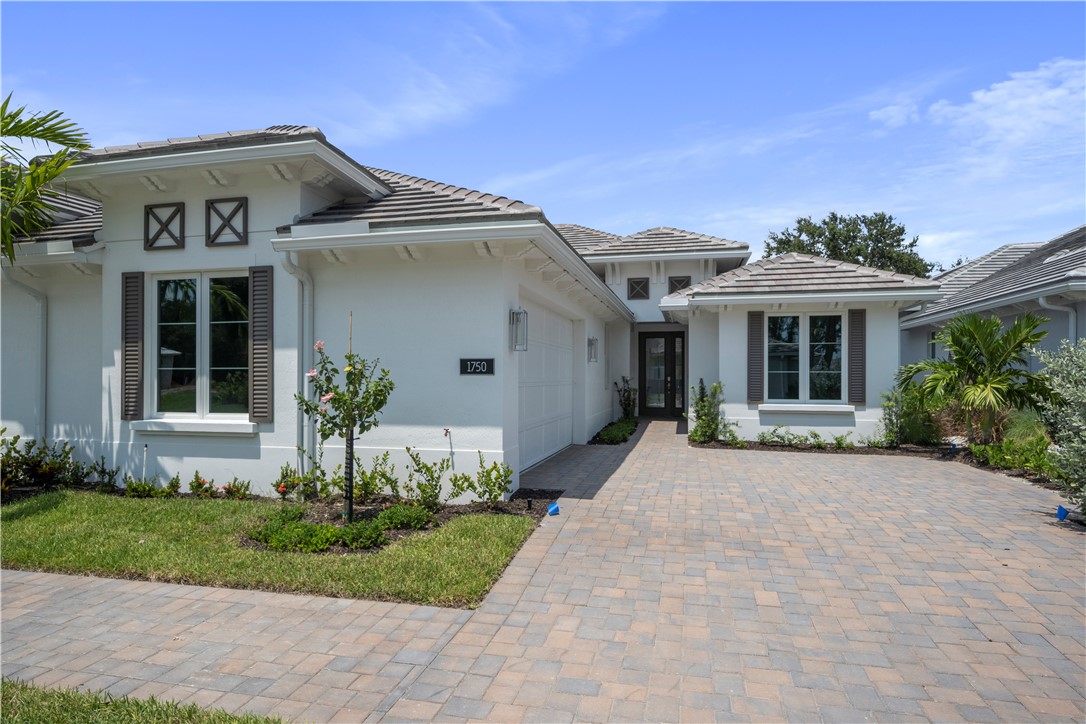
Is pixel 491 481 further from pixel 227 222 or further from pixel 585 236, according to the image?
pixel 585 236

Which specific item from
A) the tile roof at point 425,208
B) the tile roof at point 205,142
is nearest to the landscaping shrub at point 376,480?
the tile roof at point 425,208

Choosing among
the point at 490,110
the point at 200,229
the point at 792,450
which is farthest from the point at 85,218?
the point at 792,450

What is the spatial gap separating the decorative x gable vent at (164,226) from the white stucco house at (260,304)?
0.07ft

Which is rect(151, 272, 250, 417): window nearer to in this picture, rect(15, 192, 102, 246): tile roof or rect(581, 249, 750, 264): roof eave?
rect(15, 192, 102, 246): tile roof

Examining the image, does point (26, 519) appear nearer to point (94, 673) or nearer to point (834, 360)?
point (94, 673)

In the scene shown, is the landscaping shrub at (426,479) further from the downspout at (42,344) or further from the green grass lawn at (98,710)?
the downspout at (42,344)

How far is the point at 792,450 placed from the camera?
11953 millimetres

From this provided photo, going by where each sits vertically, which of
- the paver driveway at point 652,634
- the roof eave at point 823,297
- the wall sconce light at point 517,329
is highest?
the roof eave at point 823,297

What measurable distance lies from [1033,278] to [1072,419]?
823 cm

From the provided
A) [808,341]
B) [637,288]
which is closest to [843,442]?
[808,341]

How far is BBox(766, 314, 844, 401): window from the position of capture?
40.1 feet

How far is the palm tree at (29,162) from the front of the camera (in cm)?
704

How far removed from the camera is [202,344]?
26.3 feet


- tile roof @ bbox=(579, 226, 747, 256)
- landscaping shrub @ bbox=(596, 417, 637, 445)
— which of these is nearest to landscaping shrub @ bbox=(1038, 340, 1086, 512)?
landscaping shrub @ bbox=(596, 417, 637, 445)
